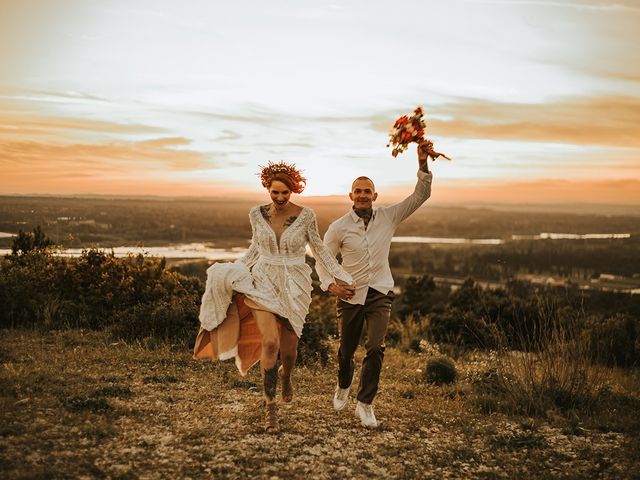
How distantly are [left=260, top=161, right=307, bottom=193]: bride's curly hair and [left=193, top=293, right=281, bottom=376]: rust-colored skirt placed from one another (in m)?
1.29

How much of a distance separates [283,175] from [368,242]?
1.23 m

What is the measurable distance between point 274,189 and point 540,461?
12.1ft

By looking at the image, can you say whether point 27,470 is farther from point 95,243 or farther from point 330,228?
point 95,243

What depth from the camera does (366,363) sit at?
22.1 feet

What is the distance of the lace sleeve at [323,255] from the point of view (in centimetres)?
668

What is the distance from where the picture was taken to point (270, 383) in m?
6.23

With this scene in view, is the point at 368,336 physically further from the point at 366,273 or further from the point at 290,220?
the point at 290,220

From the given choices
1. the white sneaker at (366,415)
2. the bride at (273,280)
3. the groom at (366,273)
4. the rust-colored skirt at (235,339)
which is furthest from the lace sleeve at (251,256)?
the white sneaker at (366,415)

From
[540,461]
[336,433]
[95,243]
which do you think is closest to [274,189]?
[336,433]

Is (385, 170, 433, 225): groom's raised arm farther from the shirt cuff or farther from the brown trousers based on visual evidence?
the brown trousers

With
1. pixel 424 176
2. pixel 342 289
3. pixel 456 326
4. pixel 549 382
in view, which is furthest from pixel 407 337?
pixel 342 289

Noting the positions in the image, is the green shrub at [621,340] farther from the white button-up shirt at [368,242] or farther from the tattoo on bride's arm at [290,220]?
the tattoo on bride's arm at [290,220]

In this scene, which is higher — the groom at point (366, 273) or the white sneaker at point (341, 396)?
the groom at point (366, 273)

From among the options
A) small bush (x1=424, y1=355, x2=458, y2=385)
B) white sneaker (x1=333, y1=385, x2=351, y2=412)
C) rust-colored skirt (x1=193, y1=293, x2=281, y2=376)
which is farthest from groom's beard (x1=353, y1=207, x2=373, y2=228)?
small bush (x1=424, y1=355, x2=458, y2=385)
